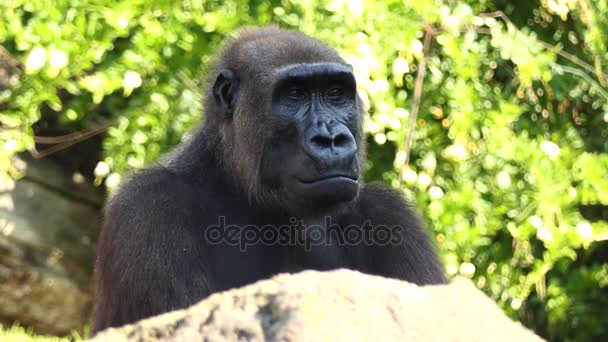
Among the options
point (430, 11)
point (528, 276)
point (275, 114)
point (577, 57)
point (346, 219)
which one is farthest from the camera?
point (577, 57)

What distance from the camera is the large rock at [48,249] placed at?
8234mm

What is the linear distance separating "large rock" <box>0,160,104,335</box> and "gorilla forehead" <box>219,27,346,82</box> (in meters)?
3.39

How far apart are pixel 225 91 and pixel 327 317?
2371 mm

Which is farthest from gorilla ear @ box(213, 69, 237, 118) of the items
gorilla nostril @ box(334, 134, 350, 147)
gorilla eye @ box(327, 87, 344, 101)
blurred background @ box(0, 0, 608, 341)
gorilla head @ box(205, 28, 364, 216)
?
blurred background @ box(0, 0, 608, 341)

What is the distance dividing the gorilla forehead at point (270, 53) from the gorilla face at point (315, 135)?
3.7 inches

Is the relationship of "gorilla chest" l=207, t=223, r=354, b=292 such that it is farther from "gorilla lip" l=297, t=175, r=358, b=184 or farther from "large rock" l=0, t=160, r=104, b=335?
"large rock" l=0, t=160, r=104, b=335

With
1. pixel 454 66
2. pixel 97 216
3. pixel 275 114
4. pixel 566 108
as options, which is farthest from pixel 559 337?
pixel 275 114

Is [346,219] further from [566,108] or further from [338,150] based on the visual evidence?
[566,108]

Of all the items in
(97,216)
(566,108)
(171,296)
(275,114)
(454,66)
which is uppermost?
(275,114)

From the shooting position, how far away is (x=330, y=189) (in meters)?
4.50

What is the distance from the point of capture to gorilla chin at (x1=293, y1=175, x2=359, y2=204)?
4.48 meters

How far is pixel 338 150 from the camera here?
14.7 feet

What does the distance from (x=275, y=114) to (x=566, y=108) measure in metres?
3.81

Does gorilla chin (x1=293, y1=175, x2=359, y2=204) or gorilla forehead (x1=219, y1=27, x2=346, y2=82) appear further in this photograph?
gorilla forehead (x1=219, y1=27, x2=346, y2=82)
